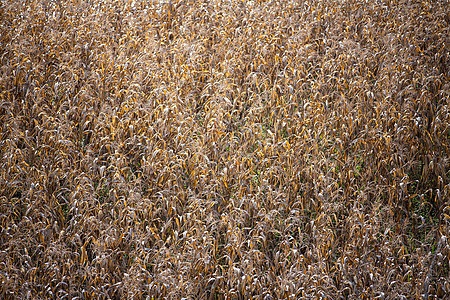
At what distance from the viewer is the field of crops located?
3.91 m

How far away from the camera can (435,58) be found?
591 centimetres

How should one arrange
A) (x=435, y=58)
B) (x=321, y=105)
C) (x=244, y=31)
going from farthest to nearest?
(x=244, y=31), (x=435, y=58), (x=321, y=105)

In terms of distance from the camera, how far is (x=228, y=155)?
5141 mm

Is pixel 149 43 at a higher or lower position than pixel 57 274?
higher

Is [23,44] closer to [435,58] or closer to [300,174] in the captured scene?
[300,174]

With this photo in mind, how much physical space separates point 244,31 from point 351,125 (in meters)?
2.68

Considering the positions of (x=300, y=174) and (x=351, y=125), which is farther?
(x=351, y=125)

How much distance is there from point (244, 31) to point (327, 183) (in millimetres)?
3328

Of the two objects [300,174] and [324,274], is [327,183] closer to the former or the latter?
[300,174]

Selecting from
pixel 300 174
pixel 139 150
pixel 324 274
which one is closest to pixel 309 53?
pixel 300 174

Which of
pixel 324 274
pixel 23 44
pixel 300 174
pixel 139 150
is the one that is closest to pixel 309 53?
pixel 300 174

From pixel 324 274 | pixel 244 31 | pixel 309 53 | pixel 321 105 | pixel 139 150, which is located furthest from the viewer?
pixel 244 31

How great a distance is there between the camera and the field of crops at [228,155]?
391cm

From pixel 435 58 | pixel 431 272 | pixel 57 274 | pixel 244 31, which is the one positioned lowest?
pixel 431 272
